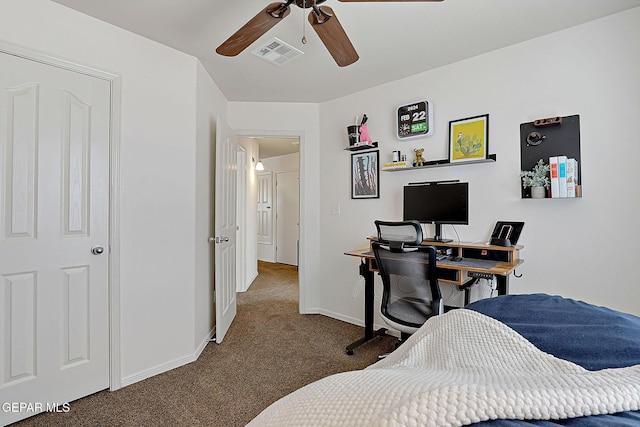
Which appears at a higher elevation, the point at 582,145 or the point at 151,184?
the point at 582,145

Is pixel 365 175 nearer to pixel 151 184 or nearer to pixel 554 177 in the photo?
pixel 554 177

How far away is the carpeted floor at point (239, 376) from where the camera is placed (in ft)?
5.86

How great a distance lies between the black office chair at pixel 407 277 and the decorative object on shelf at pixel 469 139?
90 centimetres

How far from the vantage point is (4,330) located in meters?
1.69

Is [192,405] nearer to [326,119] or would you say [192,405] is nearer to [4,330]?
[4,330]

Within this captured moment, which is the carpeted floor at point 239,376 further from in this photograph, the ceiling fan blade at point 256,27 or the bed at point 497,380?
the ceiling fan blade at point 256,27

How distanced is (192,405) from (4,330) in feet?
3.66

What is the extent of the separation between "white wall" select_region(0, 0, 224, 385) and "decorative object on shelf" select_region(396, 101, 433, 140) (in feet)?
6.01

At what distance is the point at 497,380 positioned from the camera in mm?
642

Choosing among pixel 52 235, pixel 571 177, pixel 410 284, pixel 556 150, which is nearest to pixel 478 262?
pixel 410 284

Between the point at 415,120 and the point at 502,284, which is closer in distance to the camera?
the point at 502,284

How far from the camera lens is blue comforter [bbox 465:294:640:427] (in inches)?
20.8
